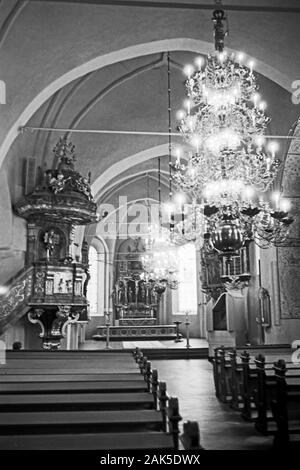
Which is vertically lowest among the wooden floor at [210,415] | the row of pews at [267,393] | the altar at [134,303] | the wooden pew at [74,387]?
the wooden floor at [210,415]

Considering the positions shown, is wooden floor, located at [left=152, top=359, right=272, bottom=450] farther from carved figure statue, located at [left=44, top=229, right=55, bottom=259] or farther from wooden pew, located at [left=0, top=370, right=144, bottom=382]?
carved figure statue, located at [left=44, top=229, right=55, bottom=259]

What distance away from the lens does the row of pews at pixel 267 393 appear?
4.46 m

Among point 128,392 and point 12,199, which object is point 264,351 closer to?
point 128,392

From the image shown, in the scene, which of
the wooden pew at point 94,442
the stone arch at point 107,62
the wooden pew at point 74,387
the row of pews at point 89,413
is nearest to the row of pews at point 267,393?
the row of pews at point 89,413

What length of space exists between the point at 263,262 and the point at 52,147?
22.1ft

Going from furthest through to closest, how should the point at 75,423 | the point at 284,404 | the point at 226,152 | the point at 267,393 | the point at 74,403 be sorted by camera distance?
the point at 226,152, the point at 267,393, the point at 284,404, the point at 74,403, the point at 75,423

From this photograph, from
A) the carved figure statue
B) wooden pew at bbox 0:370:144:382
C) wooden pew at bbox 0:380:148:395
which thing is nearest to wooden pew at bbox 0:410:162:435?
wooden pew at bbox 0:380:148:395

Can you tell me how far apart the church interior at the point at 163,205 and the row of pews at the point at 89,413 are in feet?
0.05

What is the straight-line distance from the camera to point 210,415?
5832 mm

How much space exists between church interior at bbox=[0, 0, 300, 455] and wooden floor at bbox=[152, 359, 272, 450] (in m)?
0.04

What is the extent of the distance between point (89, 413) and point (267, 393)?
3.09 metres

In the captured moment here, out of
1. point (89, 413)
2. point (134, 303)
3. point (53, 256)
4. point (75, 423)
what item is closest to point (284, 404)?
point (89, 413)

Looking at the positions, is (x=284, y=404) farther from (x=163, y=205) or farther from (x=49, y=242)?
(x=49, y=242)

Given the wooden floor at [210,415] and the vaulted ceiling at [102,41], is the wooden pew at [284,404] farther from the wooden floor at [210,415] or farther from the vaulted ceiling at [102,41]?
the vaulted ceiling at [102,41]
